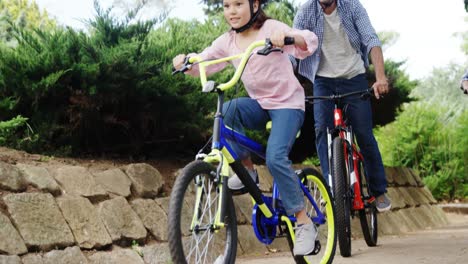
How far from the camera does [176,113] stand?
5945 mm

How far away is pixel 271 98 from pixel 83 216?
155 cm

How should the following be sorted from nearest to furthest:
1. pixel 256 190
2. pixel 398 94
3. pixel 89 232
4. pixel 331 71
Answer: pixel 256 190 < pixel 89 232 < pixel 331 71 < pixel 398 94

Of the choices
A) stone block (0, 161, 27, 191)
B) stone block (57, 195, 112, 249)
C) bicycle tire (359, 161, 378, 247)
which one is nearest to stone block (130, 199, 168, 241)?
stone block (57, 195, 112, 249)

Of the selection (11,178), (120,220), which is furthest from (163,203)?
(11,178)

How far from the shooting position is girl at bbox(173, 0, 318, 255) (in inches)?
156

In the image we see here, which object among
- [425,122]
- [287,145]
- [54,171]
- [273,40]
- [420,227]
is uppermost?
[273,40]

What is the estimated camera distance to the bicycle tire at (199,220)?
3174 millimetres

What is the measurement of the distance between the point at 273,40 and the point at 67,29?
2.45 meters

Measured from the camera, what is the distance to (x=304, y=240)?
13.5 feet

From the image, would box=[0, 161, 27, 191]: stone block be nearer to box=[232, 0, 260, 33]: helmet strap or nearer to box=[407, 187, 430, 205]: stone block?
box=[232, 0, 260, 33]: helmet strap

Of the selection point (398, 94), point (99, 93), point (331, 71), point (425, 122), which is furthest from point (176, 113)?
point (425, 122)

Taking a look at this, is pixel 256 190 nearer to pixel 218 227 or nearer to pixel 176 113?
pixel 218 227

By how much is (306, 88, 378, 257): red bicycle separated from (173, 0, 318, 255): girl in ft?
3.67

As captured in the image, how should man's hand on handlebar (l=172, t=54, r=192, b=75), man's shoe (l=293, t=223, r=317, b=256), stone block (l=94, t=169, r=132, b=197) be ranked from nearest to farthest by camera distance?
1. man's hand on handlebar (l=172, t=54, r=192, b=75)
2. man's shoe (l=293, t=223, r=317, b=256)
3. stone block (l=94, t=169, r=132, b=197)
